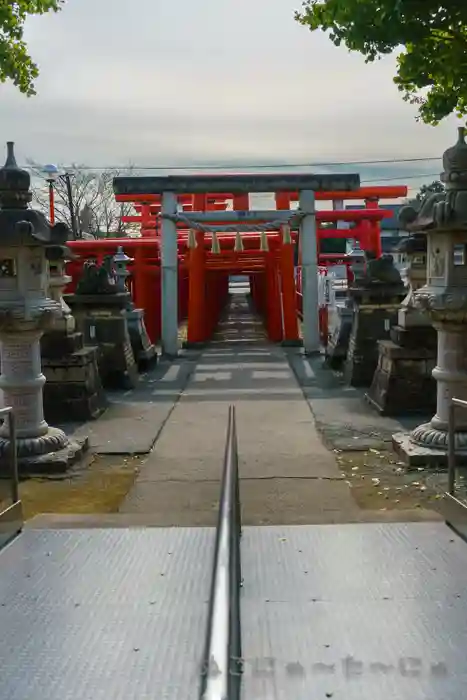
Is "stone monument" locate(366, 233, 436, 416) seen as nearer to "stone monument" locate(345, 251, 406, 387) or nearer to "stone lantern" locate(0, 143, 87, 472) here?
"stone monument" locate(345, 251, 406, 387)

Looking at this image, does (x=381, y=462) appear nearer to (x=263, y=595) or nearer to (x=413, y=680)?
(x=263, y=595)

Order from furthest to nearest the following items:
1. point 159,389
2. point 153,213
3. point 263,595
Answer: point 153,213 → point 159,389 → point 263,595

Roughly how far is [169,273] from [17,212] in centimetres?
861

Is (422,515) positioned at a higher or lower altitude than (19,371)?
lower

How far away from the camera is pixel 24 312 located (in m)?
6.22

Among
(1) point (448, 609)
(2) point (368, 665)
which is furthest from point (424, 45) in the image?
(2) point (368, 665)

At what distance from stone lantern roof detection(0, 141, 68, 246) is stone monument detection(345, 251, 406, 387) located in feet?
17.8

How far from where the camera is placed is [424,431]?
6.52 metres

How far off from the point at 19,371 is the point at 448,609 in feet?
14.6

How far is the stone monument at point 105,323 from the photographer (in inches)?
430

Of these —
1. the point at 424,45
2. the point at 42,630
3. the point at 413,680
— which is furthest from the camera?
the point at 424,45

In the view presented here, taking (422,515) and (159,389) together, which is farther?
(159,389)

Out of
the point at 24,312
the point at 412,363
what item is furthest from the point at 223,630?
the point at 412,363

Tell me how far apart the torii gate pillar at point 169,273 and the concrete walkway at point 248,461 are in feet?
11.1
